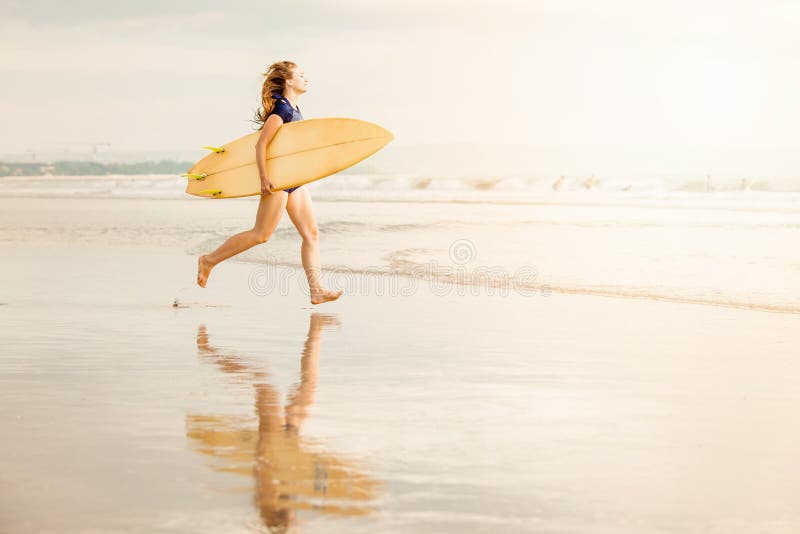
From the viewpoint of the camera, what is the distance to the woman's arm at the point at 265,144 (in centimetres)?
916

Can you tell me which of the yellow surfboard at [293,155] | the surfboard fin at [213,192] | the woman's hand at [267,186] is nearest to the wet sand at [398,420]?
the woman's hand at [267,186]

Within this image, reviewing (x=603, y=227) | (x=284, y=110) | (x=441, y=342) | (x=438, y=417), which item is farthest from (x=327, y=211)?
(x=438, y=417)

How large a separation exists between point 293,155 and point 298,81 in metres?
0.60

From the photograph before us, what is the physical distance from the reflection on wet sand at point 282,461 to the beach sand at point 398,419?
A: 1 cm

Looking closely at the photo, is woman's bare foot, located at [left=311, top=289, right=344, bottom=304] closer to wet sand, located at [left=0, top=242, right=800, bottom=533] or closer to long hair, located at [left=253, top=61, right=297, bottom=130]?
wet sand, located at [left=0, top=242, right=800, bottom=533]

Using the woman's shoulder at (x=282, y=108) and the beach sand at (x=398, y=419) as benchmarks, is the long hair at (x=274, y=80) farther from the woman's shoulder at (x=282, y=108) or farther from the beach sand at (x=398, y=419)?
the beach sand at (x=398, y=419)

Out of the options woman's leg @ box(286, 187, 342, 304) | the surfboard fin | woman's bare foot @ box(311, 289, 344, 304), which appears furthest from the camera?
the surfboard fin

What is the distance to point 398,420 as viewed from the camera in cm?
494

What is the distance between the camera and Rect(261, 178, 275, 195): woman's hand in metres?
9.16

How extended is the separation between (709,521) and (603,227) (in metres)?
16.4

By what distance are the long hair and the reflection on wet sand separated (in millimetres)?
4100

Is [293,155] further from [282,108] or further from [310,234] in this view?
[310,234]

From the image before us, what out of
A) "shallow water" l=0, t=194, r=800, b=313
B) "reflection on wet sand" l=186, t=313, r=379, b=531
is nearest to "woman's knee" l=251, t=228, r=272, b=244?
"shallow water" l=0, t=194, r=800, b=313

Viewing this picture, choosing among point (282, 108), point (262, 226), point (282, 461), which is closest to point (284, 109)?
point (282, 108)
